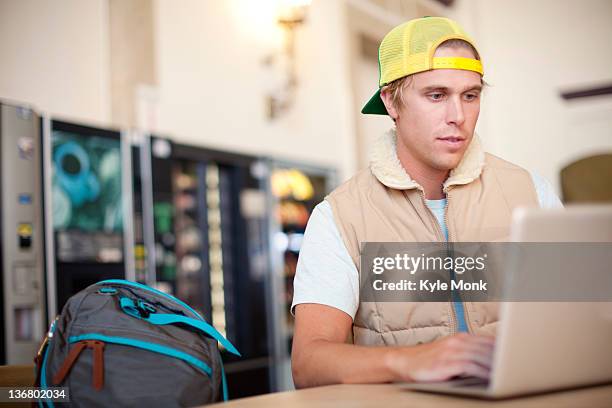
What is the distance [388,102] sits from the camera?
172 cm

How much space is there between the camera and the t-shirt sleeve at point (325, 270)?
1483mm

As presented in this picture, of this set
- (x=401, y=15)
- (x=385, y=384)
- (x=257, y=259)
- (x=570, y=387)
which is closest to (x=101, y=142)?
(x=257, y=259)

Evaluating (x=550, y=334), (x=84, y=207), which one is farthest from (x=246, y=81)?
(x=550, y=334)

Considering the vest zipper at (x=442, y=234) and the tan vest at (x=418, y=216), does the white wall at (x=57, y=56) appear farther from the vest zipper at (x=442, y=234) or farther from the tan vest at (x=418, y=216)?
the vest zipper at (x=442, y=234)

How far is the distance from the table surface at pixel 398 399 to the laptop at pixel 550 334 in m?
0.01

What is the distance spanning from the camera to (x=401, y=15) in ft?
25.3

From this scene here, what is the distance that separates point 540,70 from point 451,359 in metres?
7.81

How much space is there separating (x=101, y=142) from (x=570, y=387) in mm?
3171

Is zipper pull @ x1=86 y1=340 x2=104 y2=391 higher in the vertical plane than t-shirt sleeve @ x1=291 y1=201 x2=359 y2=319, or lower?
lower

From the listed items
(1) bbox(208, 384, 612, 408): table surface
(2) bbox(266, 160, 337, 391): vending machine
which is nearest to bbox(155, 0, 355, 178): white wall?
(2) bbox(266, 160, 337, 391): vending machine

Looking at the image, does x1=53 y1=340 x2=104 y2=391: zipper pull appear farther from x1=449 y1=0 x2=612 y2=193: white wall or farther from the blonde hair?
x1=449 y1=0 x2=612 y2=193: white wall

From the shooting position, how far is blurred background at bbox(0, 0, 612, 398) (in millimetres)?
3363

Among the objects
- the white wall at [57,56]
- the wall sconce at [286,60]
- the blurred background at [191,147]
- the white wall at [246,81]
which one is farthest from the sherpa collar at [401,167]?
the wall sconce at [286,60]

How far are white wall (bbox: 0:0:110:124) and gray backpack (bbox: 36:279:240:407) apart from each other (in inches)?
107
